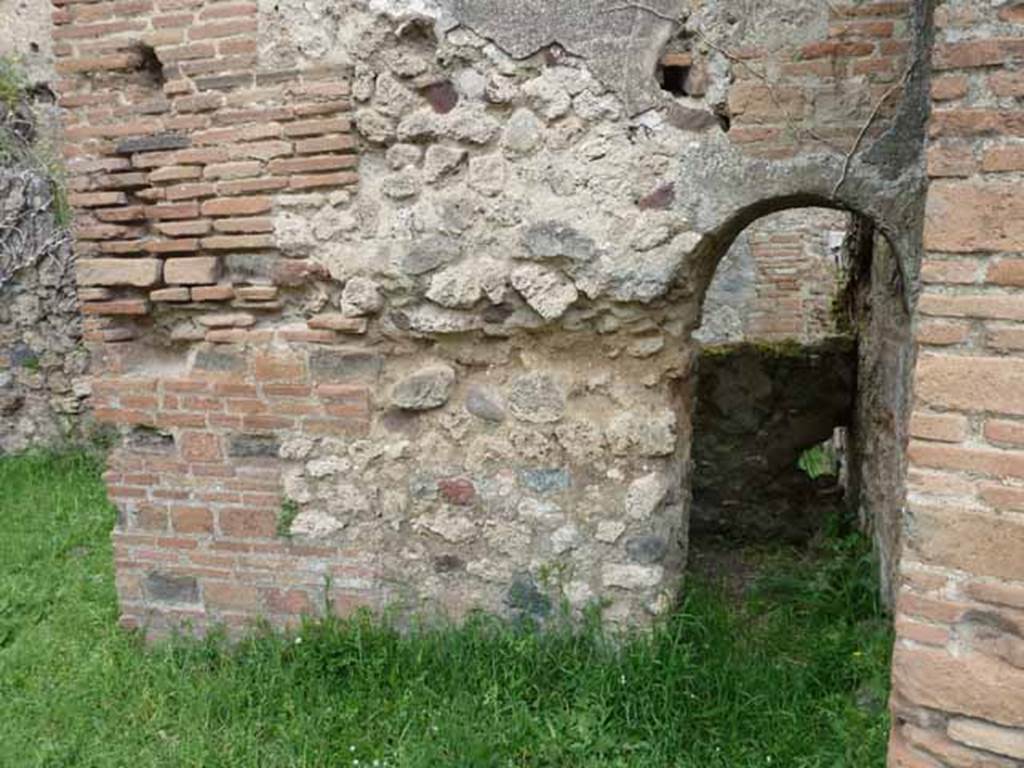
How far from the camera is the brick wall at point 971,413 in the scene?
72.6 inches

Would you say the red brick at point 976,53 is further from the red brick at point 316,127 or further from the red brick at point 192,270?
the red brick at point 192,270

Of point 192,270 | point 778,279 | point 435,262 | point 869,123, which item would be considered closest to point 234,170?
point 192,270

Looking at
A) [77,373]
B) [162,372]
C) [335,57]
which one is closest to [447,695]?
[162,372]

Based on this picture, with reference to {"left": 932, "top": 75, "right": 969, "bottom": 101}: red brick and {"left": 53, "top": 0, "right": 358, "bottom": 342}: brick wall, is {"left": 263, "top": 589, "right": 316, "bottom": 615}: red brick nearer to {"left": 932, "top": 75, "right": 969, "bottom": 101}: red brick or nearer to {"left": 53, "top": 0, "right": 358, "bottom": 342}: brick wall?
{"left": 53, "top": 0, "right": 358, "bottom": 342}: brick wall

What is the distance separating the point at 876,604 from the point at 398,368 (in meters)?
2.39

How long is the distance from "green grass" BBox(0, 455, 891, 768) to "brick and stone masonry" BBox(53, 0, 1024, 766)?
179mm

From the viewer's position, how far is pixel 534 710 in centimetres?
315

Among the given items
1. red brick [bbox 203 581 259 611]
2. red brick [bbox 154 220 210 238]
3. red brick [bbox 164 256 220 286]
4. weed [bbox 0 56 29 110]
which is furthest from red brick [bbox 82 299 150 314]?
weed [bbox 0 56 29 110]

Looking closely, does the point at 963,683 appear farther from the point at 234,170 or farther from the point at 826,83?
the point at 234,170

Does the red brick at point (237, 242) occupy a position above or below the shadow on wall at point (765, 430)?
above

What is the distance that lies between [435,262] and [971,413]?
78.3 inches

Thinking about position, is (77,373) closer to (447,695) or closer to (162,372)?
(162,372)

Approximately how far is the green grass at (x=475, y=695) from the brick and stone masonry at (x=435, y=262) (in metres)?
0.18

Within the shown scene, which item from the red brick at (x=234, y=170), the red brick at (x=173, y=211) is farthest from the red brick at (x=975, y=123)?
the red brick at (x=173, y=211)
